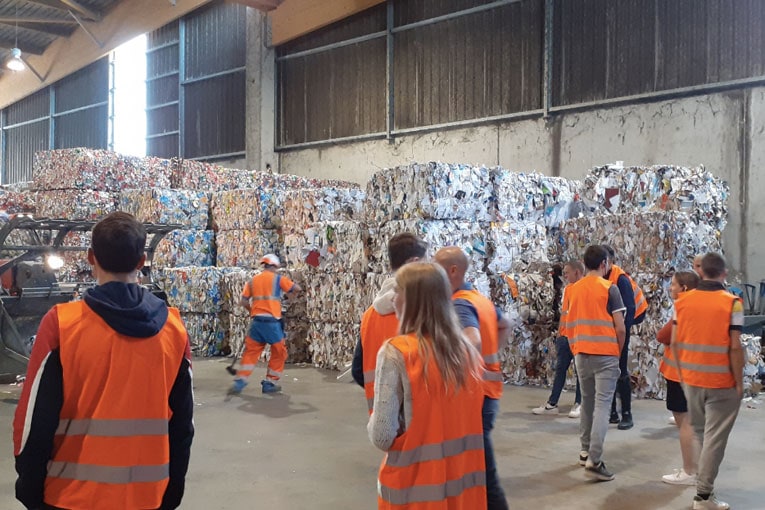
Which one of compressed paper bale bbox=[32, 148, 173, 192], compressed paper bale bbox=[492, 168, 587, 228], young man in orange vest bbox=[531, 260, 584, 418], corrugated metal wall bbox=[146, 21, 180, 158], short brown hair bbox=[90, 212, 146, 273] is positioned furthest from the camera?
corrugated metal wall bbox=[146, 21, 180, 158]

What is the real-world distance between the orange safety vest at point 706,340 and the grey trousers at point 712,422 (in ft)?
0.19

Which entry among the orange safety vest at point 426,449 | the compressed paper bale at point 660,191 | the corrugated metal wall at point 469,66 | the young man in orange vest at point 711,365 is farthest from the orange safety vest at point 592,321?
the corrugated metal wall at point 469,66

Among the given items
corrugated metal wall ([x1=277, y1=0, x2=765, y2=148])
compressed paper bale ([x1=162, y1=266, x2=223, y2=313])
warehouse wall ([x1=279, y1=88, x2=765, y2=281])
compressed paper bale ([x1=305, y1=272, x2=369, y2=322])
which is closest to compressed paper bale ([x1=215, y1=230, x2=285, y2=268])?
compressed paper bale ([x1=162, y1=266, x2=223, y2=313])

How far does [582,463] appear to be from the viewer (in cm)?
573

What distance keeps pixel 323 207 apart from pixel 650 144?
674 cm

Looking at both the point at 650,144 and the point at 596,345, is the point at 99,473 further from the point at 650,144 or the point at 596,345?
the point at 650,144

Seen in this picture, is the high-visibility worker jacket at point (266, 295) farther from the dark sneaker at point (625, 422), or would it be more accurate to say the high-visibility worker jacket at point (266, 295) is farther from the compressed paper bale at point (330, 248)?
the dark sneaker at point (625, 422)

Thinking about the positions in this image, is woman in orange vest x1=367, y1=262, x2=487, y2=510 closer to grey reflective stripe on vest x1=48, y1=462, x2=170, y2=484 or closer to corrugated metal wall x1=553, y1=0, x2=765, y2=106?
A: grey reflective stripe on vest x1=48, y1=462, x2=170, y2=484

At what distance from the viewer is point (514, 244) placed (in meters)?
9.78

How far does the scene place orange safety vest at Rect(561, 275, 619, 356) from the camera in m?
5.32

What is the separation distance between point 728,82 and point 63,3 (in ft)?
67.7

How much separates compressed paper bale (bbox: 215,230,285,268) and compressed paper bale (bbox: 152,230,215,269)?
0.98 feet

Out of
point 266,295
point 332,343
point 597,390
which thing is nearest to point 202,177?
point 332,343

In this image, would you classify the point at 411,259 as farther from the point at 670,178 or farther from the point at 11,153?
the point at 11,153
